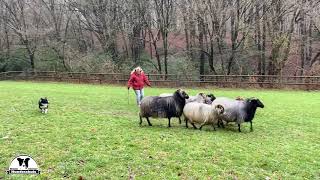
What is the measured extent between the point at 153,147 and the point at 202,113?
10.2 feet

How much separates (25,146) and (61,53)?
119 feet

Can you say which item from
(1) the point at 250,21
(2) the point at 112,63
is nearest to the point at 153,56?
(2) the point at 112,63

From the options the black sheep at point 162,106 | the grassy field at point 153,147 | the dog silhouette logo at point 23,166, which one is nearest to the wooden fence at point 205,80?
the grassy field at point 153,147

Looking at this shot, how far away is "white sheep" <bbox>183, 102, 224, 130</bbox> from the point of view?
13.1 meters

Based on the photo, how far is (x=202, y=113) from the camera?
43.1 ft

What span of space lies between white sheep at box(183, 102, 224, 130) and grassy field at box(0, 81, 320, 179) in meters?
0.38

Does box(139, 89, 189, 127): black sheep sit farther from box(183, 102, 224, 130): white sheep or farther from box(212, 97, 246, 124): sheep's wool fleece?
box(212, 97, 246, 124): sheep's wool fleece

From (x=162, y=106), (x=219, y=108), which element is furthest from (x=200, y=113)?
(x=162, y=106)

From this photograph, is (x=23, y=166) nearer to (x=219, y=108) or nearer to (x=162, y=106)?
(x=162, y=106)

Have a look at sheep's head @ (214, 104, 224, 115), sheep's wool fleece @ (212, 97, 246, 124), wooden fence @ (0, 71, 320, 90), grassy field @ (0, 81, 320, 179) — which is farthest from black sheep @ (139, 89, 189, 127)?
wooden fence @ (0, 71, 320, 90)

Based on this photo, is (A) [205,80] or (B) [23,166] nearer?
(B) [23,166]

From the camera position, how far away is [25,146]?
10.2 m

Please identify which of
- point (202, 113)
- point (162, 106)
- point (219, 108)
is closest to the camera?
point (202, 113)

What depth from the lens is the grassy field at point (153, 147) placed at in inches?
344
